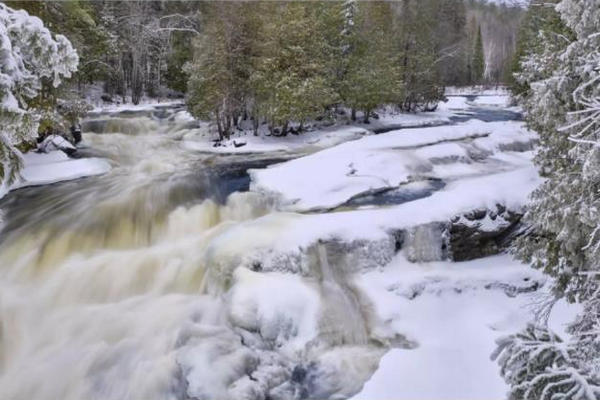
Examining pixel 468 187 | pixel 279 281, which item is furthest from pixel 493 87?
pixel 279 281

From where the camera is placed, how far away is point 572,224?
4121 mm

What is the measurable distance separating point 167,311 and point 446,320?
414cm

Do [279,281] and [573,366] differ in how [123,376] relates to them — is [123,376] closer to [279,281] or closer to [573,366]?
[279,281]

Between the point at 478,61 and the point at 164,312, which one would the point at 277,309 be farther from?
the point at 478,61

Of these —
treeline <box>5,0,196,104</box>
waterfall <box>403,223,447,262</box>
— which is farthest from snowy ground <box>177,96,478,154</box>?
waterfall <box>403,223,447,262</box>

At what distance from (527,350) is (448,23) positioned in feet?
129

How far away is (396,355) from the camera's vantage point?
19.9 feet

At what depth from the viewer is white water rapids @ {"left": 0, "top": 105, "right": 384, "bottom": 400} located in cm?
579

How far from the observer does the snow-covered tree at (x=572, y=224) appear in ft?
11.3

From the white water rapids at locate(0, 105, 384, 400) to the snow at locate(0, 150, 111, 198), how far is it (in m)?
2.37

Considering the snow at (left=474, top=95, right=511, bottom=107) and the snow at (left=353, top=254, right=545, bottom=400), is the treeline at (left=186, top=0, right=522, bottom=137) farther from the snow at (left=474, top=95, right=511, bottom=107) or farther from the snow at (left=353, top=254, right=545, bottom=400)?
the snow at (left=474, top=95, right=511, bottom=107)

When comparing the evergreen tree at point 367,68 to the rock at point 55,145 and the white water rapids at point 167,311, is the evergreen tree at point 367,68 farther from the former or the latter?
the white water rapids at point 167,311

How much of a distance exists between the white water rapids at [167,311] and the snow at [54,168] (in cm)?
237

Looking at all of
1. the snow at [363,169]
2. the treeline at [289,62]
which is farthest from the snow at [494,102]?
the snow at [363,169]
